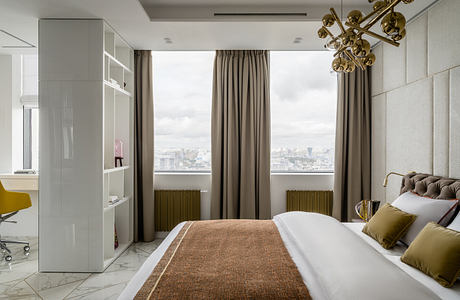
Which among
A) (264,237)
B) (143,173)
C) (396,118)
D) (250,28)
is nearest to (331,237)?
(264,237)

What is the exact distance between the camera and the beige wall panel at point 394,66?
3.21m

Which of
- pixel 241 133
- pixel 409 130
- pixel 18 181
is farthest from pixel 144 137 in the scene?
pixel 409 130

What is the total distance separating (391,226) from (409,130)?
134 centimetres

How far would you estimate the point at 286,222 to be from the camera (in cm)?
255

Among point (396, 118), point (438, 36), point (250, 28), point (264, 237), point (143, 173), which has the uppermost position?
point (250, 28)

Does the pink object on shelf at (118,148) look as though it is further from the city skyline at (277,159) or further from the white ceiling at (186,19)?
the white ceiling at (186,19)

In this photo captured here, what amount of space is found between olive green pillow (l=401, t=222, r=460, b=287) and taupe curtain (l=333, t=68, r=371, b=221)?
219cm

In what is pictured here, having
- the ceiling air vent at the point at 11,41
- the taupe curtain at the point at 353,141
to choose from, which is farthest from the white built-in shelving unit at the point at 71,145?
the taupe curtain at the point at 353,141

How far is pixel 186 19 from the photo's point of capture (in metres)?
3.22

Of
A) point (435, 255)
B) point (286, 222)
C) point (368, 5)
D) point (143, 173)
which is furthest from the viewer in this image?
point (143, 173)

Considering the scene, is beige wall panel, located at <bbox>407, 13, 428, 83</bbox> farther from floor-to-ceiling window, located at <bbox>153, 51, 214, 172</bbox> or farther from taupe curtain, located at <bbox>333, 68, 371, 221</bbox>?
floor-to-ceiling window, located at <bbox>153, 51, 214, 172</bbox>

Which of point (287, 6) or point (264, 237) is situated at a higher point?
point (287, 6)

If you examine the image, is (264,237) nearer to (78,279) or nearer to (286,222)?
(286,222)

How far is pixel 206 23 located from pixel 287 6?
0.88 m
